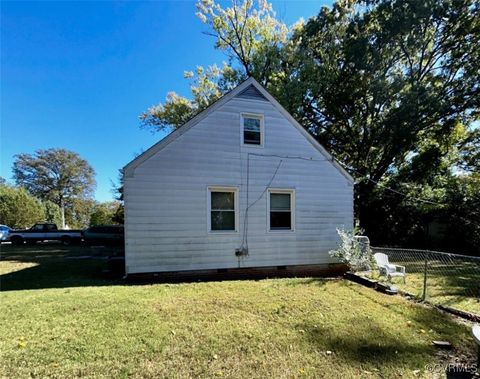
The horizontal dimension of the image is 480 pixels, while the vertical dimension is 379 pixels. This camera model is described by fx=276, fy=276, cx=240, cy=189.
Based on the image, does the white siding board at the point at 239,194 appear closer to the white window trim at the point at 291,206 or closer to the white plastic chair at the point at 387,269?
the white window trim at the point at 291,206

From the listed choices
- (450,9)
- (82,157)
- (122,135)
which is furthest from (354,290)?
(82,157)

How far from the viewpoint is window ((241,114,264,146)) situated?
9.04 meters

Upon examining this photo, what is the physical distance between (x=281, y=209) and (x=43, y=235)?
1963cm

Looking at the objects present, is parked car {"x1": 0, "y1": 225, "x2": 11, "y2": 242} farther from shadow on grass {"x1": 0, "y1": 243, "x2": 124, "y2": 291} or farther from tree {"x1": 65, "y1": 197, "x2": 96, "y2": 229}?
tree {"x1": 65, "y1": 197, "x2": 96, "y2": 229}

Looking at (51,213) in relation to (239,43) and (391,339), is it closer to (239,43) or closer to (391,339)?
(239,43)

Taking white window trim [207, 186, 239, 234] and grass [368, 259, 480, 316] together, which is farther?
white window trim [207, 186, 239, 234]

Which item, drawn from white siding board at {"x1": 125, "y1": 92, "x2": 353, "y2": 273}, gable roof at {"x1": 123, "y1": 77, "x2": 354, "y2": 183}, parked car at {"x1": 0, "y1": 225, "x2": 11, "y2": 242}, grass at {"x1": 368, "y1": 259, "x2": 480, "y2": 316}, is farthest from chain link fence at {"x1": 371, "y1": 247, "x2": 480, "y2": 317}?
parked car at {"x1": 0, "y1": 225, "x2": 11, "y2": 242}

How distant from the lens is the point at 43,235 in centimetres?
2044

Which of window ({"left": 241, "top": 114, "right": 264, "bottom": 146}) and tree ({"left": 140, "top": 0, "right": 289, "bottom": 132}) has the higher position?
tree ({"left": 140, "top": 0, "right": 289, "bottom": 132})

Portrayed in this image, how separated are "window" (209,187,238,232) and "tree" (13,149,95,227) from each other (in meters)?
43.8

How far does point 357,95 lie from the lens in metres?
18.4

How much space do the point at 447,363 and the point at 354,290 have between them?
349 cm

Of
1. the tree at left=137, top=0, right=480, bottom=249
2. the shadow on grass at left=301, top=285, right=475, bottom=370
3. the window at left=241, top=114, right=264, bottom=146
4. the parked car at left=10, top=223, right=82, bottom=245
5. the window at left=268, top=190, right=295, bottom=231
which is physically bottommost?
the parked car at left=10, top=223, right=82, bottom=245

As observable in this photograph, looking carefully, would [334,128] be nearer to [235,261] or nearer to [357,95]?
[357,95]
